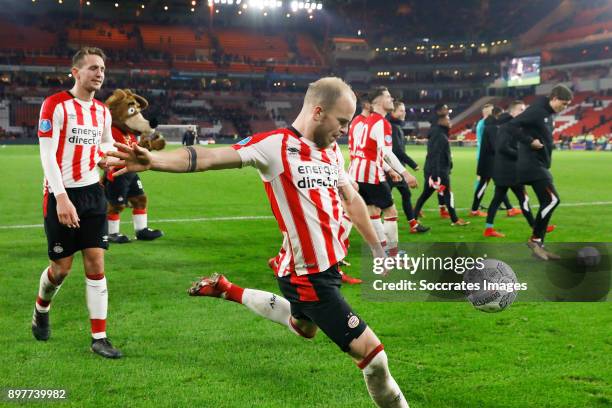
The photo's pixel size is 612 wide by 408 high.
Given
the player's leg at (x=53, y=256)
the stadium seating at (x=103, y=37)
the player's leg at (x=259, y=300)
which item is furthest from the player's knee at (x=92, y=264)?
the stadium seating at (x=103, y=37)

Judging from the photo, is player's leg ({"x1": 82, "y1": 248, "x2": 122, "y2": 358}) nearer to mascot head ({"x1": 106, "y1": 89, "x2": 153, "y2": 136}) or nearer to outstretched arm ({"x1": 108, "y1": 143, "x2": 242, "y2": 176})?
outstretched arm ({"x1": 108, "y1": 143, "x2": 242, "y2": 176})

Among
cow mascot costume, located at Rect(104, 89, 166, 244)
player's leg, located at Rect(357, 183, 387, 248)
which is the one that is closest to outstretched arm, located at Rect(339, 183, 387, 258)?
player's leg, located at Rect(357, 183, 387, 248)

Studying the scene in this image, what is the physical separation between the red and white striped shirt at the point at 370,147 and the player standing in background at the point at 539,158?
1896 mm

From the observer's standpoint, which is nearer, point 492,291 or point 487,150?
point 492,291

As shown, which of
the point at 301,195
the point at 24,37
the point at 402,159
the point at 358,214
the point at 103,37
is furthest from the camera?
the point at 103,37

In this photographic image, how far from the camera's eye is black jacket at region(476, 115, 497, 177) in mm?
11375

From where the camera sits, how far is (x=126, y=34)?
69.6m

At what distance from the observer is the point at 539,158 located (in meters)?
7.88

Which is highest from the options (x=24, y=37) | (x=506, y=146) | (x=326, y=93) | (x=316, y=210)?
(x=24, y=37)

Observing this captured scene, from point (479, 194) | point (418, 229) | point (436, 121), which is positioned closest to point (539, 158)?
point (418, 229)

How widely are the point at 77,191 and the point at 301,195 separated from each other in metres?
2.36

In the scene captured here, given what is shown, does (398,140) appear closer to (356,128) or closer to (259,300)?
(356,128)

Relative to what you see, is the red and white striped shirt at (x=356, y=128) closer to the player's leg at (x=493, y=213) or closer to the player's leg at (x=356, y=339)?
the player's leg at (x=493, y=213)

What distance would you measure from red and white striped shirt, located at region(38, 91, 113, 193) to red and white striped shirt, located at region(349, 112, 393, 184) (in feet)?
12.2
